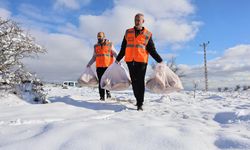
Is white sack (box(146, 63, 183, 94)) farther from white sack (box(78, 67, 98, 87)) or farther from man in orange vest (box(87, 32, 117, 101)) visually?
white sack (box(78, 67, 98, 87))

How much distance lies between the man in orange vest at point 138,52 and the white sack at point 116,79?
0.89ft

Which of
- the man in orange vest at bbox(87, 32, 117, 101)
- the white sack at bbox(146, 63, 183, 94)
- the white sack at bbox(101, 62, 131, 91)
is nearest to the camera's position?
the white sack at bbox(146, 63, 183, 94)

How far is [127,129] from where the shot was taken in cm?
287

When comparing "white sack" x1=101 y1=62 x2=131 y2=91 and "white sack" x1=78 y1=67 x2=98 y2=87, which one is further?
"white sack" x1=78 y1=67 x2=98 y2=87

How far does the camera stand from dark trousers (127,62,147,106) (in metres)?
5.27

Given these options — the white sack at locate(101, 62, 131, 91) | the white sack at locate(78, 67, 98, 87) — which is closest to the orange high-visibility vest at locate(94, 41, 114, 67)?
the white sack at locate(78, 67, 98, 87)

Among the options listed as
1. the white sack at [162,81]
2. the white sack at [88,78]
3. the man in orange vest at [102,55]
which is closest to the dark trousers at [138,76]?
the white sack at [162,81]

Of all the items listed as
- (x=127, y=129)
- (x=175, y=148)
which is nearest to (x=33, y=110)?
(x=127, y=129)

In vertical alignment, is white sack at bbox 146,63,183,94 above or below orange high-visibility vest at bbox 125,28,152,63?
below

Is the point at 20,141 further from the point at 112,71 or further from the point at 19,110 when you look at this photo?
the point at 112,71

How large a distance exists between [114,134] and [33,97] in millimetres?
4341

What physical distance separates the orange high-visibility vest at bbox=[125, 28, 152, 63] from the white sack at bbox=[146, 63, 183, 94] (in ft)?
1.20

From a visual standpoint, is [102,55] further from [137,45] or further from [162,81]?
[162,81]

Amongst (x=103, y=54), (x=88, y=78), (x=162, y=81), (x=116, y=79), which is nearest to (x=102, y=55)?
(x=103, y=54)
